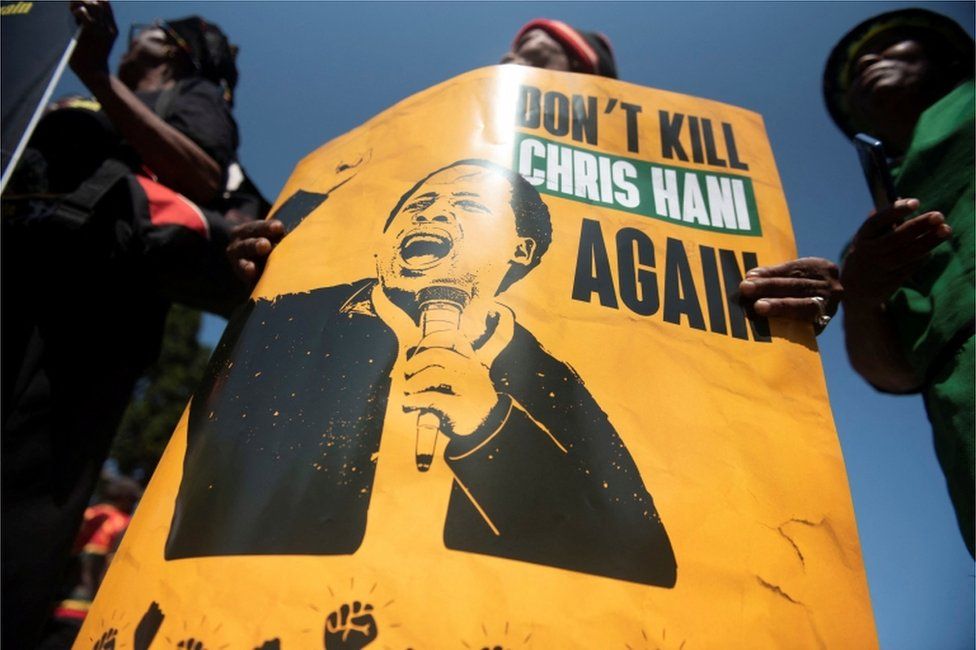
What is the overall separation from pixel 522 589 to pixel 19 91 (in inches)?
48.0

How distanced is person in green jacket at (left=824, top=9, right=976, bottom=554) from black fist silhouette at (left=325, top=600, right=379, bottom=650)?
864mm

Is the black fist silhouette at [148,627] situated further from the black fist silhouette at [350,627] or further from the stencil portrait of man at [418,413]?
the black fist silhouette at [350,627]

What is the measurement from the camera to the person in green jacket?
102 cm

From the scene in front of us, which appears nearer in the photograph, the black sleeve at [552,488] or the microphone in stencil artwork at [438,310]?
the black sleeve at [552,488]

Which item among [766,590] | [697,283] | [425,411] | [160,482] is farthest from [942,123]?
[160,482]

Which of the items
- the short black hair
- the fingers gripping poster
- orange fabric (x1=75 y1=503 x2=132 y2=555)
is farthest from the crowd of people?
orange fabric (x1=75 y1=503 x2=132 y2=555)

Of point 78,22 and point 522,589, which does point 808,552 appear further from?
point 78,22

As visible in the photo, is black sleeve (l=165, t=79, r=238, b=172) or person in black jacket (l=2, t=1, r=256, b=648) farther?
black sleeve (l=165, t=79, r=238, b=172)

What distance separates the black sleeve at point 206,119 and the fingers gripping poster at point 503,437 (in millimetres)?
695

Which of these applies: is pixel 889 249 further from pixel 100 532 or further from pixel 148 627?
pixel 100 532

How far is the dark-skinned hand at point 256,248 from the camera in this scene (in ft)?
3.19

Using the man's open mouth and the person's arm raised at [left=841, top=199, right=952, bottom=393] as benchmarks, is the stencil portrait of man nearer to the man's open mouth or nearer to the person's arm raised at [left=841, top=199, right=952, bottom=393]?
the man's open mouth

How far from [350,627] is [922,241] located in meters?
1.01

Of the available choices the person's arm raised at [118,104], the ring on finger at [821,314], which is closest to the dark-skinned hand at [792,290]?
the ring on finger at [821,314]
